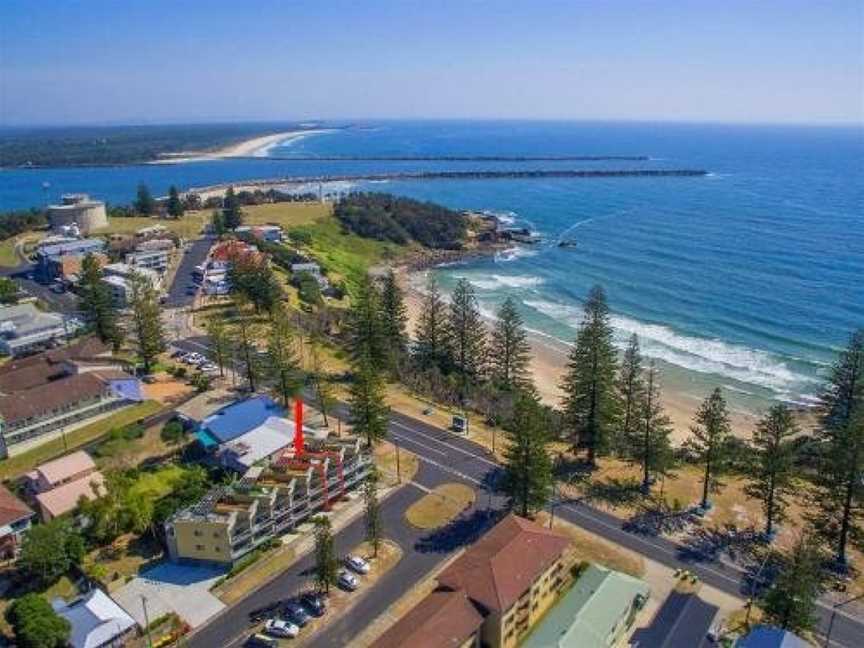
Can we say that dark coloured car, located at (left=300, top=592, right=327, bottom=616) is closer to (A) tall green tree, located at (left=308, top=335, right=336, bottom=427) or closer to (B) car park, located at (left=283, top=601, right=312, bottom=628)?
(B) car park, located at (left=283, top=601, right=312, bottom=628)

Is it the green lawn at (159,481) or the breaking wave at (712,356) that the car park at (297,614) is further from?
the breaking wave at (712,356)

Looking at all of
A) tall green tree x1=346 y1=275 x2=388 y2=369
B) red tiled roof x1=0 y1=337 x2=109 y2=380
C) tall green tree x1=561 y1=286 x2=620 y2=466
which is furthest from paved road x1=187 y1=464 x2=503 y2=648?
red tiled roof x1=0 y1=337 x2=109 y2=380

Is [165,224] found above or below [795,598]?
above

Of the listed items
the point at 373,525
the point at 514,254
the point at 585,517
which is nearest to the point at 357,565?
the point at 373,525

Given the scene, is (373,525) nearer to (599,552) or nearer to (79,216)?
(599,552)

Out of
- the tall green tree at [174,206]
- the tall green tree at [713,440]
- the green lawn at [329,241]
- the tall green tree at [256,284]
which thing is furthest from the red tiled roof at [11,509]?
the tall green tree at [174,206]
